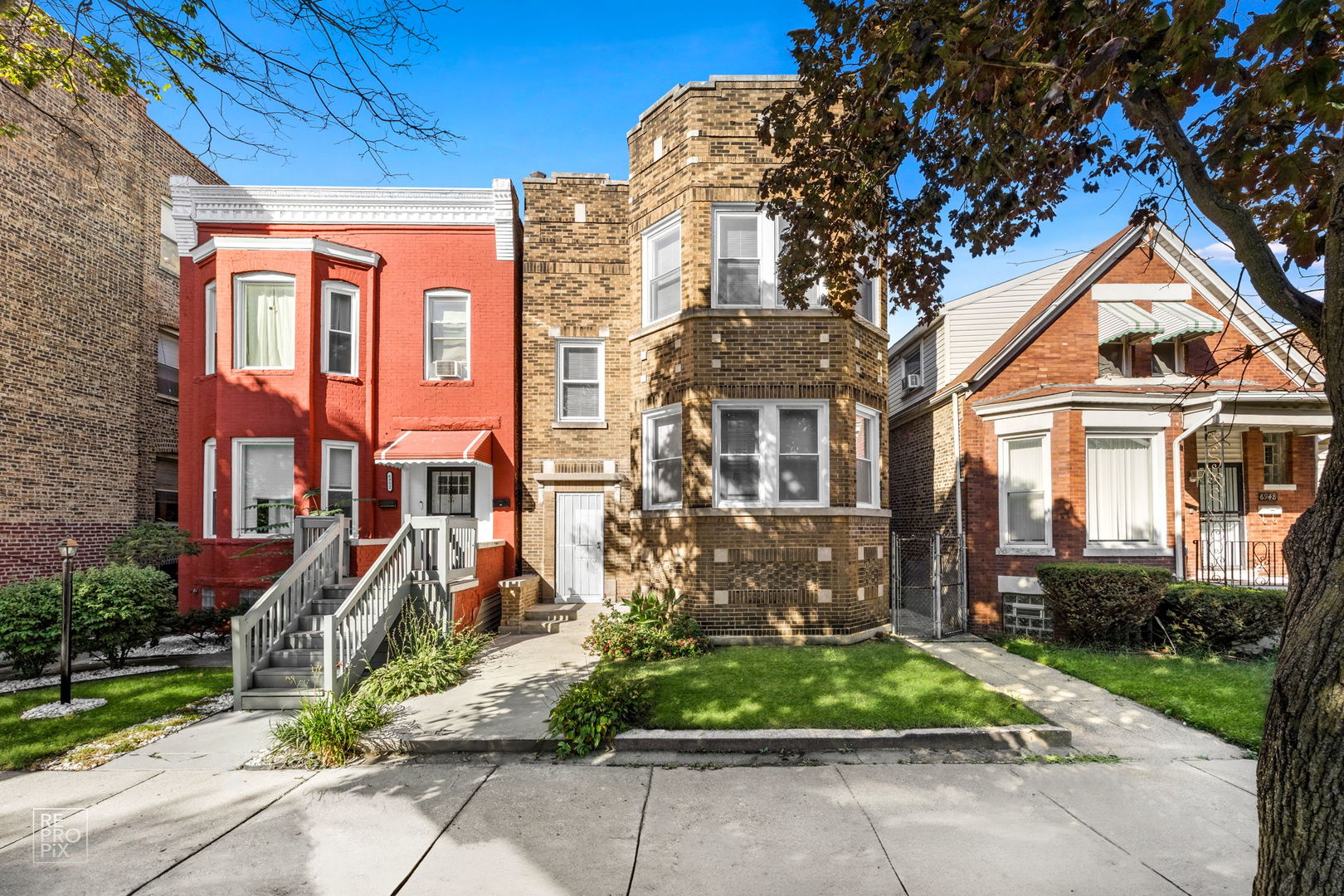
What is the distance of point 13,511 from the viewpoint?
12.1 meters

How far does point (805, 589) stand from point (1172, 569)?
6.80 metres

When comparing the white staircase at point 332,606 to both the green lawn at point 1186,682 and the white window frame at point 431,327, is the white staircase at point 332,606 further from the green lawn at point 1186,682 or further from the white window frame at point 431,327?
the green lawn at point 1186,682

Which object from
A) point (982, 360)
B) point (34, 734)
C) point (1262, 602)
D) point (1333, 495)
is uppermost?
point (982, 360)

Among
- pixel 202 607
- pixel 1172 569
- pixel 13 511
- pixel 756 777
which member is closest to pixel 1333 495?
pixel 756 777

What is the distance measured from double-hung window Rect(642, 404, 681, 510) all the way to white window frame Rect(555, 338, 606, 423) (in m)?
2.44

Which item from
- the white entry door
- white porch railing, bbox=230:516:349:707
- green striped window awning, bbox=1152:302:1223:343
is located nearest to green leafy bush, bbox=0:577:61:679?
white porch railing, bbox=230:516:349:707

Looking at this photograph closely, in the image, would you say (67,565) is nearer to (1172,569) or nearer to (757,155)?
(757,155)

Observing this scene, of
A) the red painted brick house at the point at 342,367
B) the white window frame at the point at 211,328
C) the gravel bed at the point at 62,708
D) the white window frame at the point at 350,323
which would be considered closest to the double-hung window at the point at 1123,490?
the red painted brick house at the point at 342,367

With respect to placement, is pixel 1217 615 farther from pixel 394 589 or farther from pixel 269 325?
pixel 269 325

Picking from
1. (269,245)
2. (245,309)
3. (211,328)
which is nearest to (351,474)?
(245,309)

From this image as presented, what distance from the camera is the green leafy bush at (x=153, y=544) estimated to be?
1159cm

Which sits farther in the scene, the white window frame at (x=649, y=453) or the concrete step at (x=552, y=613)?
the concrete step at (x=552, y=613)

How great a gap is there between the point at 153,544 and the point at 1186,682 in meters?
16.9

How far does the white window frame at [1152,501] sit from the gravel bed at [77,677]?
1523 centimetres
